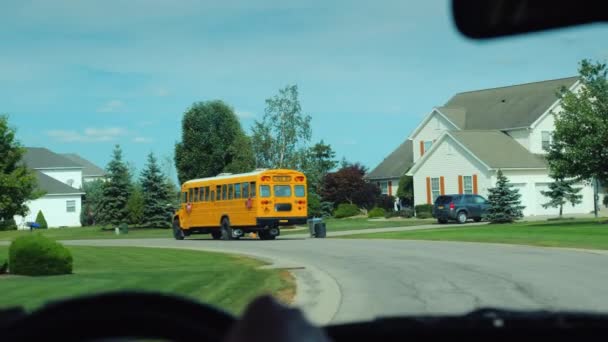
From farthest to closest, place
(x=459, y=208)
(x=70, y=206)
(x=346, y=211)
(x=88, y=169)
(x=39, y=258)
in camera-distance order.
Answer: (x=88, y=169), (x=70, y=206), (x=346, y=211), (x=459, y=208), (x=39, y=258)

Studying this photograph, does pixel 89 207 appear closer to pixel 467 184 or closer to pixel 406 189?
pixel 406 189

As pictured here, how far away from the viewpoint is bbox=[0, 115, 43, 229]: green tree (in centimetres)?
5316

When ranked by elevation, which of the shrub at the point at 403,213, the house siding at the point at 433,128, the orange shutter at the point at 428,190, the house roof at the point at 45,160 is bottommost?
the shrub at the point at 403,213

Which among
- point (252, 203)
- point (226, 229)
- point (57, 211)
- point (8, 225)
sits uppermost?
point (57, 211)

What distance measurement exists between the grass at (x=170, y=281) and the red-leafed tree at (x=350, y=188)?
42.2 meters

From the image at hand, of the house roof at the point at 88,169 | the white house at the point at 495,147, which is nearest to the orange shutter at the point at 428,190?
the white house at the point at 495,147

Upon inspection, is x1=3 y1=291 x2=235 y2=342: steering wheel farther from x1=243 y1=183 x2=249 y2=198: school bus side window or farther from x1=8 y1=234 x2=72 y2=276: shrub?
x1=243 y1=183 x2=249 y2=198: school bus side window

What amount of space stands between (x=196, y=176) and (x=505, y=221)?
35675mm

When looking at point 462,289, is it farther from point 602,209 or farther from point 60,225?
point 60,225

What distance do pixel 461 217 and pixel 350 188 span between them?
57.4 ft

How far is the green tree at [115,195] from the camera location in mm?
65938

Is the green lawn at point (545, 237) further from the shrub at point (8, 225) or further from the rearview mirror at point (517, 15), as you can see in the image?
the shrub at point (8, 225)

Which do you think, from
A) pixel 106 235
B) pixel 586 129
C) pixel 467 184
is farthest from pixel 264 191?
pixel 467 184

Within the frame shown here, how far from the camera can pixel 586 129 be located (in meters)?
40.2
